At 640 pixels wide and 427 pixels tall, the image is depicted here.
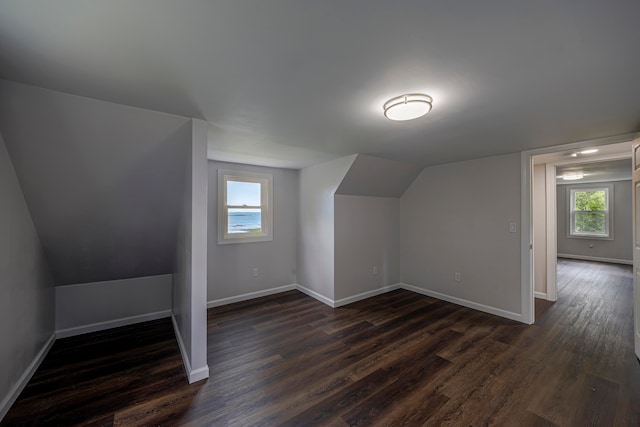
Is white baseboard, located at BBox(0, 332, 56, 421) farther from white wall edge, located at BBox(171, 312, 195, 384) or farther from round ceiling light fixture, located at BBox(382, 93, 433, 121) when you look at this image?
round ceiling light fixture, located at BBox(382, 93, 433, 121)

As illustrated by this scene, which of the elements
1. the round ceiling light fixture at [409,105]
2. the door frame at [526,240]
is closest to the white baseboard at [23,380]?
the round ceiling light fixture at [409,105]

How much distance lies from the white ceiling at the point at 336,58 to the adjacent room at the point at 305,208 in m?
0.01

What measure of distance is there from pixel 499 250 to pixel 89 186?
4660mm

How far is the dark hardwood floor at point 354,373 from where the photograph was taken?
1751mm

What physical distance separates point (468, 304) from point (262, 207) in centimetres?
350

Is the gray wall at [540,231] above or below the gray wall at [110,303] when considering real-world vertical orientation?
above

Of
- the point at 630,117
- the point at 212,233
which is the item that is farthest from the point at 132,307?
the point at 630,117

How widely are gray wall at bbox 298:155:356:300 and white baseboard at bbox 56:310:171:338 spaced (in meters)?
2.11

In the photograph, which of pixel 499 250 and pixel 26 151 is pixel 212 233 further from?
pixel 499 250

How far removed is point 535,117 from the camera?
2080 mm

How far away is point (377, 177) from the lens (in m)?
3.83

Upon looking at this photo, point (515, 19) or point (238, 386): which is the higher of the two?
point (515, 19)

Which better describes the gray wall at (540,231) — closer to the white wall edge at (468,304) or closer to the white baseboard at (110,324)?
the white wall edge at (468,304)

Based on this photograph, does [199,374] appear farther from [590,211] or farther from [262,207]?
[590,211]
